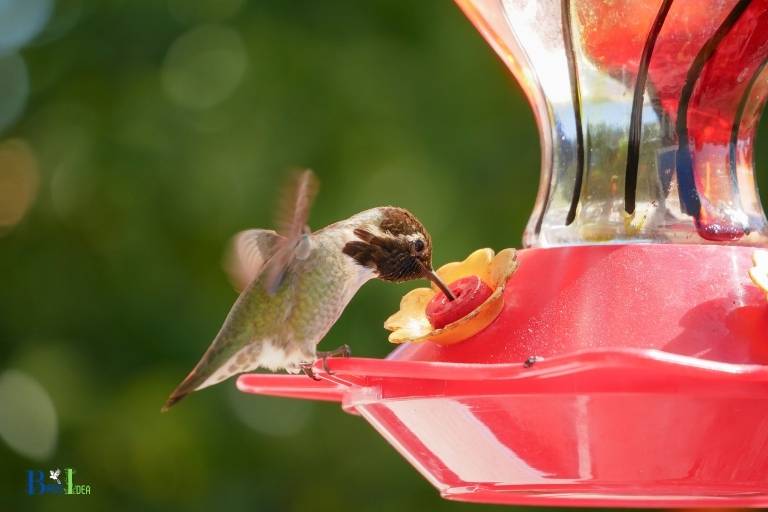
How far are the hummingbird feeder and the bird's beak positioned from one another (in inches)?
4.8

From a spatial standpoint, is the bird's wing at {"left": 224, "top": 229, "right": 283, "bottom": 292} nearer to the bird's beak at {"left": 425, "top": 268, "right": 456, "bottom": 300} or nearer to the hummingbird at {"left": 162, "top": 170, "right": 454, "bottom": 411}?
the hummingbird at {"left": 162, "top": 170, "right": 454, "bottom": 411}

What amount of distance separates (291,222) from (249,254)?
0.31 m

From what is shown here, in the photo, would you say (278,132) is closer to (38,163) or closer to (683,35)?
(38,163)

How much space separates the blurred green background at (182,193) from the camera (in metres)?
5.22

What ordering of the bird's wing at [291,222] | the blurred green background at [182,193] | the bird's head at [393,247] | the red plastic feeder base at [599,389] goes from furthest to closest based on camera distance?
the blurred green background at [182,193], the bird's head at [393,247], the bird's wing at [291,222], the red plastic feeder base at [599,389]

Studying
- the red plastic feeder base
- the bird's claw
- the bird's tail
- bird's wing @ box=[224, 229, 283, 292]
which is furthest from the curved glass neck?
the bird's tail

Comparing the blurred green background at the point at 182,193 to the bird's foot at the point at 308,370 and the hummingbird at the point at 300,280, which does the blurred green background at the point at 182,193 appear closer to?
the hummingbird at the point at 300,280

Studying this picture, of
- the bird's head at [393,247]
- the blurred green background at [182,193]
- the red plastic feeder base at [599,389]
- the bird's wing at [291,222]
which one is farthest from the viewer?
the blurred green background at [182,193]

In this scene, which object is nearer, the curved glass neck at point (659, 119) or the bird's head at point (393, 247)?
the curved glass neck at point (659, 119)

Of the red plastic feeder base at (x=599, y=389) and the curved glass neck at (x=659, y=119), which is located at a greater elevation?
the curved glass neck at (x=659, y=119)

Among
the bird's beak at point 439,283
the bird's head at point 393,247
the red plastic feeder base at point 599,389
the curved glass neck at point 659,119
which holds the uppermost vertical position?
the curved glass neck at point 659,119

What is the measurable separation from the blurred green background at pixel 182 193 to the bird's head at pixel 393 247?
7.66 ft

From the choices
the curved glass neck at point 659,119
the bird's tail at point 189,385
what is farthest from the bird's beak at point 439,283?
the bird's tail at point 189,385

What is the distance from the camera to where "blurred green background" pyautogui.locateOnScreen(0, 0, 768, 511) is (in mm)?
5219
